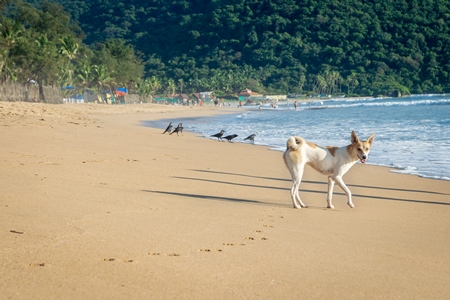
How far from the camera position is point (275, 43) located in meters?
185

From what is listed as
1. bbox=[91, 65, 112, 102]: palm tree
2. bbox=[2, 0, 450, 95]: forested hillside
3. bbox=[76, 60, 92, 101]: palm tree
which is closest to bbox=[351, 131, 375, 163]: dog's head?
bbox=[91, 65, 112, 102]: palm tree

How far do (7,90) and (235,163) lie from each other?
3705 cm

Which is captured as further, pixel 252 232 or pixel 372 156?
pixel 372 156

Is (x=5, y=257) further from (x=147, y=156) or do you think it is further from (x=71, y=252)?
(x=147, y=156)

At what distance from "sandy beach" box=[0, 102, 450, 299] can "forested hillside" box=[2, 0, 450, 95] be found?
149 meters

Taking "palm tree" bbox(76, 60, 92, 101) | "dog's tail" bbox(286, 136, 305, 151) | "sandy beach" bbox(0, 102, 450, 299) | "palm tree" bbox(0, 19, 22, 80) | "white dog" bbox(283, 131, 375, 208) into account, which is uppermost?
"palm tree" bbox(0, 19, 22, 80)

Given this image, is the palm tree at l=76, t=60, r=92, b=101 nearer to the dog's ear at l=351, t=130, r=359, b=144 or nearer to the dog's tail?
the dog's tail

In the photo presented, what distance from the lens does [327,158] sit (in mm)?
8469

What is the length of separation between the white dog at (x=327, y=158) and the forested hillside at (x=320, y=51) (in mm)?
149178

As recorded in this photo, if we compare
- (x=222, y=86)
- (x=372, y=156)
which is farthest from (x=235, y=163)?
(x=222, y=86)

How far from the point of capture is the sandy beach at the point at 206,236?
13.2ft

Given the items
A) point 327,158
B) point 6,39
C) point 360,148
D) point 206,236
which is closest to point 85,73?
point 6,39

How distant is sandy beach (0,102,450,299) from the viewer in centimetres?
403

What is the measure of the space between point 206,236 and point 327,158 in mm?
3374
